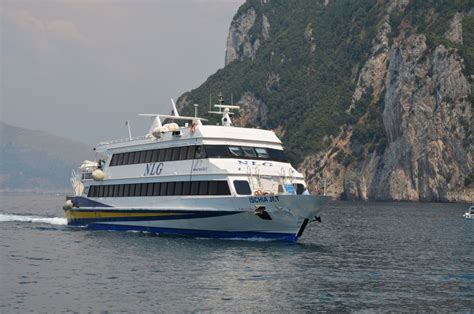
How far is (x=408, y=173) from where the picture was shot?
479 ft

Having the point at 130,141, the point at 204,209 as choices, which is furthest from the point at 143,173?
the point at 204,209

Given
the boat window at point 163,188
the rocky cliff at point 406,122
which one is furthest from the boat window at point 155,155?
the rocky cliff at point 406,122

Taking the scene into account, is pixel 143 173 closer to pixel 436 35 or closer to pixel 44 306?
pixel 44 306

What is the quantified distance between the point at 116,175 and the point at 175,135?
288 inches

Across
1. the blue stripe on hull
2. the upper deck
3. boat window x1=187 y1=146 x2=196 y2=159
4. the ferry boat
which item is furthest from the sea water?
the upper deck

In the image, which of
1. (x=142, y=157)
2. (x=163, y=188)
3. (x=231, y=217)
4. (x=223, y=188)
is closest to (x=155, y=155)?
(x=142, y=157)

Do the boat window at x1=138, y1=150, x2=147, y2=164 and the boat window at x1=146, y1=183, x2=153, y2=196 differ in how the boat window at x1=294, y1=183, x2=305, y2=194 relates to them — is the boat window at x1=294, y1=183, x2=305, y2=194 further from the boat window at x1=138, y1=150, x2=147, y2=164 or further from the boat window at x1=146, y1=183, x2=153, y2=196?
the boat window at x1=138, y1=150, x2=147, y2=164

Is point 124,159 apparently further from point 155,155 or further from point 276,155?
point 276,155

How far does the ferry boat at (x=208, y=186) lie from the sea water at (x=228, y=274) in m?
1.05

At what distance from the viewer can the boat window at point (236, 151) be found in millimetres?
43559

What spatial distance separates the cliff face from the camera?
141m

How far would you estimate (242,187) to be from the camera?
42.1 meters

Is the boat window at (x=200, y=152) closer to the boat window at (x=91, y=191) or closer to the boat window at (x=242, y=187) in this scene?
the boat window at (x=242, y=187)

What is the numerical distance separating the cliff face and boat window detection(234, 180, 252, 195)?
10255 centimetres
